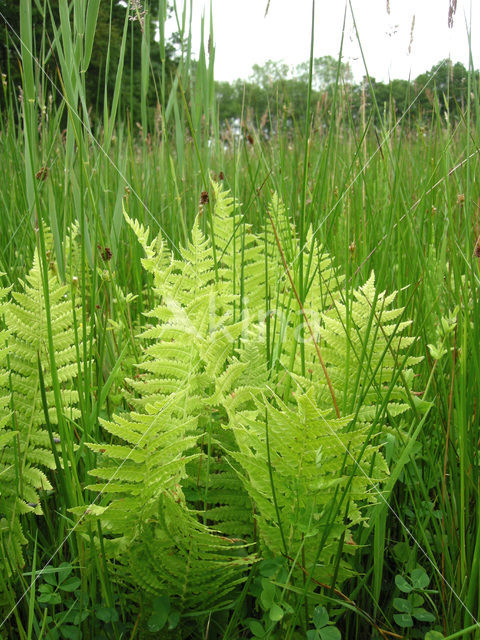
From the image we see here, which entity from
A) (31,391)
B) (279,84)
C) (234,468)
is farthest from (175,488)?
(279,84)

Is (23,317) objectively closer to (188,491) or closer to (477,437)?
(188,491)

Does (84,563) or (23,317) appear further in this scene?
(23,317)

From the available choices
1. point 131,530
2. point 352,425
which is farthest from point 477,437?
point 131,530

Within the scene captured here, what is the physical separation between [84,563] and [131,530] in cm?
11

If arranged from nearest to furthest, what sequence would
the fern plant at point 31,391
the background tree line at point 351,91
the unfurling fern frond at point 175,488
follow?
1. the unfurling fern frond at point 175,488
2. the fern plant at point 31,391
3. the background tree line at point 351,91

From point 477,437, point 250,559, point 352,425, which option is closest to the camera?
point 250,559

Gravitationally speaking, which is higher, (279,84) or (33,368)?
(279,84)

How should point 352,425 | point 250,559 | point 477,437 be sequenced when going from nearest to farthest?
point 250,559 < point 352,425 < point 477,437

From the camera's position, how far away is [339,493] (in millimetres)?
740

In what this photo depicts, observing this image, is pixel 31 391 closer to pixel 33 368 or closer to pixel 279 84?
pixel 33 368

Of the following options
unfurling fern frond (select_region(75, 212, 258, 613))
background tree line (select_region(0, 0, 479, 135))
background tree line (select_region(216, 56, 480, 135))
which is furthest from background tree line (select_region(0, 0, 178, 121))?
unfurling fern frond (select_region(75, 212, 258, 613))

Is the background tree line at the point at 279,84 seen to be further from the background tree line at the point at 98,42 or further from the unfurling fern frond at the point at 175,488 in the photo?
the unfurling fern frond at the point at 175,488

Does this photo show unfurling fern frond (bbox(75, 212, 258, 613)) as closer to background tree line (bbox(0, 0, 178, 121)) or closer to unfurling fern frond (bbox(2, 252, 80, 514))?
unfurling fern frond (bbox(2, 252, 80, 514))

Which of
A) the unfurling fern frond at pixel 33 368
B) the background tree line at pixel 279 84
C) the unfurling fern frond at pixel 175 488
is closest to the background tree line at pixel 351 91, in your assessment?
the background tree line at pixel 279 84
